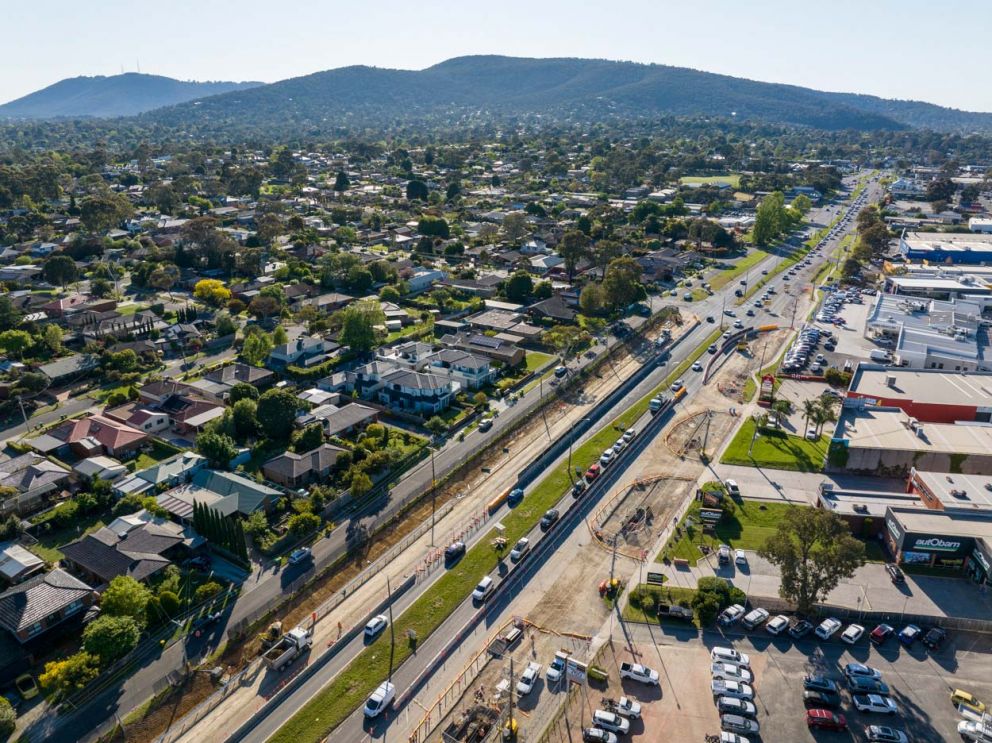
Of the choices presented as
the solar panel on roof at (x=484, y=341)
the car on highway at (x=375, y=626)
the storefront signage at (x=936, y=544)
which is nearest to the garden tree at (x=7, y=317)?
the solar panel on roof at (x=484, y=341)

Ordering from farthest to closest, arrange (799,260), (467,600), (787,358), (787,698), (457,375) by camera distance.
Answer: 1. (799,260)
2. (787,358)
3. (457,375)
4. (467,600)
5. (787,698)

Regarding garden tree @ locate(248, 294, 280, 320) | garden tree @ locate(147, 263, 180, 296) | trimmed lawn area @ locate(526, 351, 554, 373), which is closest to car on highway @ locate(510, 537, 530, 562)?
trimmed lawn area @ locate(526, 351, 554, 373)

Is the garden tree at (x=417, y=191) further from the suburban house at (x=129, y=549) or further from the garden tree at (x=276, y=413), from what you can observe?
the suburban house at (x=129, y=549)

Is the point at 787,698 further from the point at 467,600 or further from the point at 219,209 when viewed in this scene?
the point at 219,209

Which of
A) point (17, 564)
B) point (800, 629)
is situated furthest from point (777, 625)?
point (17, 564)

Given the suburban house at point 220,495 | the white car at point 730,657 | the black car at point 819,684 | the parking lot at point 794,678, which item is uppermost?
the suburban house at point 220,495

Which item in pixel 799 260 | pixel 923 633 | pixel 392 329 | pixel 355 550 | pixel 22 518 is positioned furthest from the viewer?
pixel 799 260

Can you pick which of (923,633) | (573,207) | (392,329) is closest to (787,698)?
(923,633)
